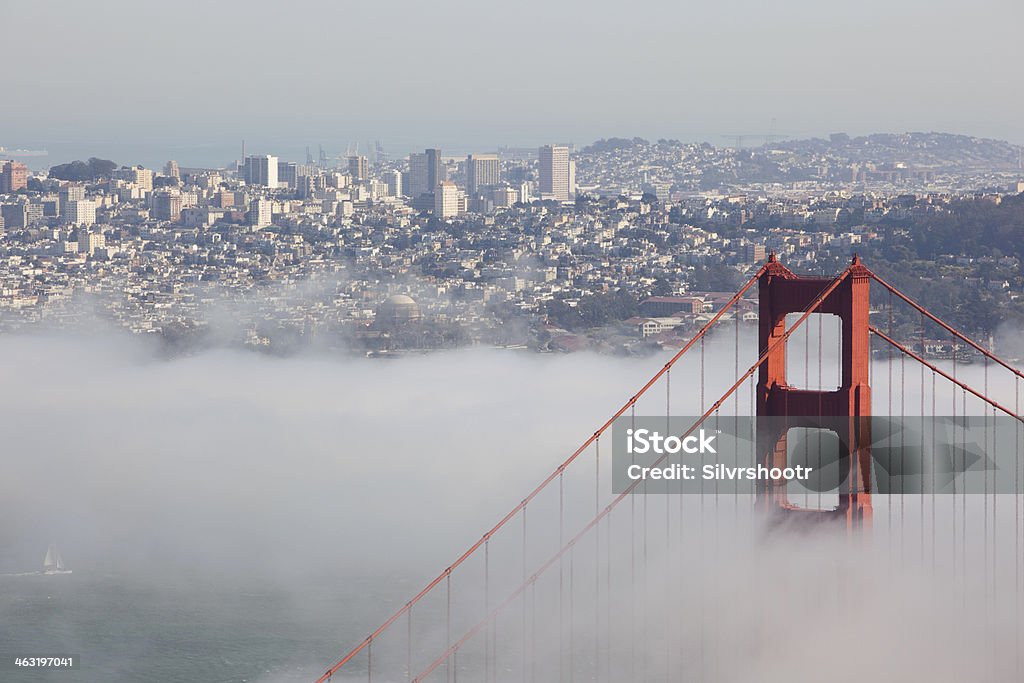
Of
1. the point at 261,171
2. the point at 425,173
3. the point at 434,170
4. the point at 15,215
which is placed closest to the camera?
the point at 15,215

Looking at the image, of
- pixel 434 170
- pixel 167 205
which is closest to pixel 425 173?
pixel 434 170

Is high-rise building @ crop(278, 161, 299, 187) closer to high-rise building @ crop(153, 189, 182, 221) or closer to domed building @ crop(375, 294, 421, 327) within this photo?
high-rise building @ crop(153, 189, 182, 221)

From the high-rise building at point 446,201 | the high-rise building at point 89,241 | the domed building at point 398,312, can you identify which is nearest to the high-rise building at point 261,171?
the high-rise building at point 446,201

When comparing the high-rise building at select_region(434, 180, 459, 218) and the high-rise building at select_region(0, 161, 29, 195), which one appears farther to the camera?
the high-rise building at select_region(0, 161, 29, 195)

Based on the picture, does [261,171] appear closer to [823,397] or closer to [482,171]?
[482,171]

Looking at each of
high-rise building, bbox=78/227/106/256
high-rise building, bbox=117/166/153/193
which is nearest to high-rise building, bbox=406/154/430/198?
high-rise building, bbox=117/166/153/193

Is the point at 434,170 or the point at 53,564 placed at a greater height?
the point at 434,170

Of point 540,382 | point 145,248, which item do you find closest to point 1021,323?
point 540,382
